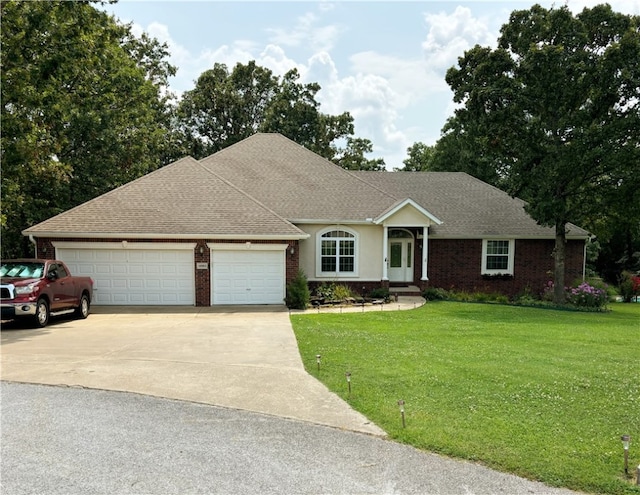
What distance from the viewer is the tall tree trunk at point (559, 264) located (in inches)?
742

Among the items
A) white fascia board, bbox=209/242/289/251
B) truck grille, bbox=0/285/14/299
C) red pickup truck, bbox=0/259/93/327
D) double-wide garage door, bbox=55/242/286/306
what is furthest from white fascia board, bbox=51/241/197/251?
truck grille, bbox=0/285/14/299

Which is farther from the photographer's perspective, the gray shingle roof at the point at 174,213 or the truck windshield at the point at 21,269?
the gray shingle roof at the point at 174,213

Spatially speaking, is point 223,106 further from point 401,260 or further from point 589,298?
point 589,298

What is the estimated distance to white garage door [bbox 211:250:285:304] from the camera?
1695 cm

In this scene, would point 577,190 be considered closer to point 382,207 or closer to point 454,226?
point 454,226

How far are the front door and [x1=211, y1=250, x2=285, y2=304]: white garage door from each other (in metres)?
6.30

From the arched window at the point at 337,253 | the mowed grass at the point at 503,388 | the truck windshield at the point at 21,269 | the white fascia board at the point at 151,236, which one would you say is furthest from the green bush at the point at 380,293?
the truck windshield at the point at 21,269

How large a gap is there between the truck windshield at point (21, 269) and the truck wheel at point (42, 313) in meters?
0.77

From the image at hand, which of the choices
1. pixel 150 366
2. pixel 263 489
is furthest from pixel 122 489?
pixel 150 366

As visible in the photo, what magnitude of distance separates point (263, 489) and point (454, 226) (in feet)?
60.8

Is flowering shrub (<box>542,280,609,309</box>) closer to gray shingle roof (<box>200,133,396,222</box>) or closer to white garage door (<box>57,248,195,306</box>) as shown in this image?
gray shingle roof (<box>200,133,396,222</box>)

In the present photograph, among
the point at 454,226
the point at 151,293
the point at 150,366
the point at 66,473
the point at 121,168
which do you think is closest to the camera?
the point at 66,473

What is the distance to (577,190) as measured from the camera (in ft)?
62.4

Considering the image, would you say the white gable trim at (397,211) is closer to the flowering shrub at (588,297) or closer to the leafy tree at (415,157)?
the flowering shrub at (588,297)
